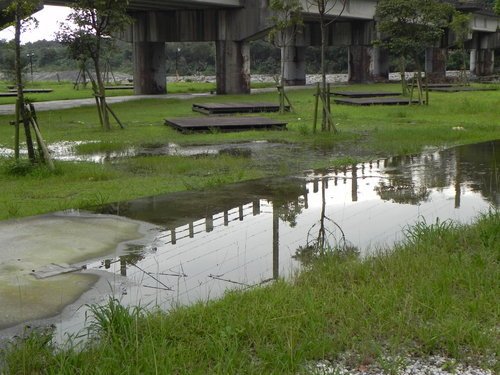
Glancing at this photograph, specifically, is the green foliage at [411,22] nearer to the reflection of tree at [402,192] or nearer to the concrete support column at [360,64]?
the concrete support column at [360,64]

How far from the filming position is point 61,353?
4.08 meters

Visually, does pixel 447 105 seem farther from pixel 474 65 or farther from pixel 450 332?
pixel 474 65

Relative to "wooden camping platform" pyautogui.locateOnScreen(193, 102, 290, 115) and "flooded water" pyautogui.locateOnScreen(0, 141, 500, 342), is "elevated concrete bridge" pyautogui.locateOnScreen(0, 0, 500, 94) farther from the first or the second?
"flooded water" pyautogui.locateOnScreen(0, 141, 500, 342)

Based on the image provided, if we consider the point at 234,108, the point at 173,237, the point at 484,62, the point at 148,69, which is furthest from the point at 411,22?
the point at 484,62

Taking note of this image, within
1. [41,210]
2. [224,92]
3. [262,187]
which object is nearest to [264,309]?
[41,210]

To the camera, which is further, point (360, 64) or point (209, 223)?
point (360, 64)

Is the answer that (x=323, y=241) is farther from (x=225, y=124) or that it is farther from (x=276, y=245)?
(x=225, y=124)

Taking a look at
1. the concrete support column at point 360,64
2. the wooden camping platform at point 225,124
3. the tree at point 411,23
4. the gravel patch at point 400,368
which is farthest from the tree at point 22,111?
the concrete support column at point 360,64

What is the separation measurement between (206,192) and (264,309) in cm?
536

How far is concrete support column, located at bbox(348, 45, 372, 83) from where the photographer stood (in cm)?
5669

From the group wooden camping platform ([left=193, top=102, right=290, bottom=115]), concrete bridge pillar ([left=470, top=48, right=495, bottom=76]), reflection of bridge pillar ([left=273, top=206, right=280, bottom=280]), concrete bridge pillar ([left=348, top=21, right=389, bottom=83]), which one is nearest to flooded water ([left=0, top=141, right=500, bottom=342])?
reflection of bridge pillar ([left=273, top=206, right=280, bottom=280])

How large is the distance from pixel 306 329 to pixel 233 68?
4005cm

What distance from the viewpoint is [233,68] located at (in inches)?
1718

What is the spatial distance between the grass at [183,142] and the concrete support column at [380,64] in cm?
3013
